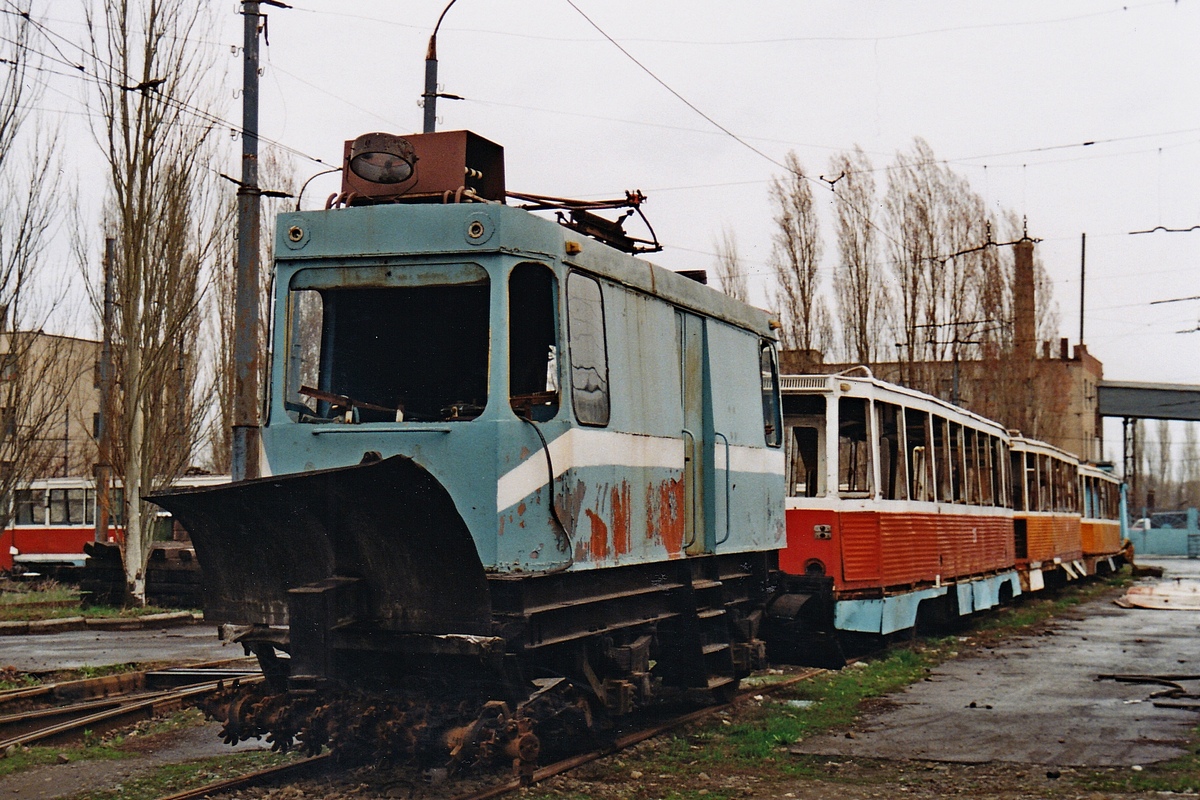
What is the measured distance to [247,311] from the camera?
13586mm

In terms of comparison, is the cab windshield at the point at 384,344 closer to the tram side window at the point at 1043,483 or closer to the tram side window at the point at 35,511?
the tram side window at the point at 1043,483

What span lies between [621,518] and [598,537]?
36 cm

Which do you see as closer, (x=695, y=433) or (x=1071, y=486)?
(x=695, y=433)

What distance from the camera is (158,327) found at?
2242cm

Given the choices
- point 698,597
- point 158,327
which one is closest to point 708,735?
point 698,597

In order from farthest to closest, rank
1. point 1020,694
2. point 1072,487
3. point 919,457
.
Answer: point 1072,487 → point 919,457 → point 1020,694

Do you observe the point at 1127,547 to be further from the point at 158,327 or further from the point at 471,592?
the point at 471,592

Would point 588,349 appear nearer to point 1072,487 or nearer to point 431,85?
point 431,85

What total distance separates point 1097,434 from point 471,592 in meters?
60.4

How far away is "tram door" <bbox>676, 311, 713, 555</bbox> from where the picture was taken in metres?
9.48

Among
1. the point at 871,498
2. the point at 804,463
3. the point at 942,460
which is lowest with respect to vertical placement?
the point at 871,498

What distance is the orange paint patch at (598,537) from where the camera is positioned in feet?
25.9

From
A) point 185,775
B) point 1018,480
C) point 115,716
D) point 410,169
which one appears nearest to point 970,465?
point 1018,480

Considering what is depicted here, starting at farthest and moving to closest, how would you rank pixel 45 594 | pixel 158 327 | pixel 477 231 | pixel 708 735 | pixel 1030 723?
pixel 45 594 → pixel 158 327 → pixel 1030 723 → pixel 708 735 → pixel 477 231
